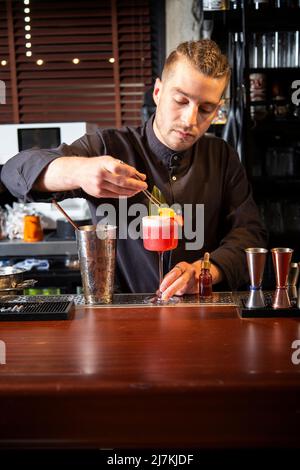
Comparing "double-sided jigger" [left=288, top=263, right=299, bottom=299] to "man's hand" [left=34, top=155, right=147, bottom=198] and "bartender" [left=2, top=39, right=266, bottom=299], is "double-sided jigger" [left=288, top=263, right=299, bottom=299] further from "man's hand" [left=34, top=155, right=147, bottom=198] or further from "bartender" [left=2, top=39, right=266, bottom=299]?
"man's hand" [left=34, top=155, right=147, bottom=198]

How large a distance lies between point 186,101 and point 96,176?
0.63 m

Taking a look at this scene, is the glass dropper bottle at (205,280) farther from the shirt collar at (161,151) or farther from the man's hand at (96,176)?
the shirt collar at (161,151)

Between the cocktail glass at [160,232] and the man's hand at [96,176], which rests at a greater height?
the man's hand at [96,176]

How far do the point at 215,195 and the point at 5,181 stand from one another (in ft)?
2.86

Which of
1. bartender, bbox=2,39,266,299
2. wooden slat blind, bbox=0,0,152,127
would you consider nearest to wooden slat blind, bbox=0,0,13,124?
wooden slat blind, bbox=0,0,152,127

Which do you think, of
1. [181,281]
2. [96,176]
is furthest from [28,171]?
[181,281]

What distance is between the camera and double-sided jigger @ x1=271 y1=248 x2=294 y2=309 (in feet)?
5.01

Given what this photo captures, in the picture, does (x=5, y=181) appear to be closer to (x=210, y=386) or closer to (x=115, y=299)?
(x=115, y=299)

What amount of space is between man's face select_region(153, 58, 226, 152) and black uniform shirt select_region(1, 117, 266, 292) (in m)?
0.16

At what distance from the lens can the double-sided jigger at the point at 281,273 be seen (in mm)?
1528

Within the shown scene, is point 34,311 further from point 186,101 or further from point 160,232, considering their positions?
point 186,101

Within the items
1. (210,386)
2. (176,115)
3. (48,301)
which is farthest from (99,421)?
(176,115)

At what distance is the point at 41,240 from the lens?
143 inches

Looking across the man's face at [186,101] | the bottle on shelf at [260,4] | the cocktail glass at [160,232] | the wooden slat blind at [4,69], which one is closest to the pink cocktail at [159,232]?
the cocktail glass at [160,232]
